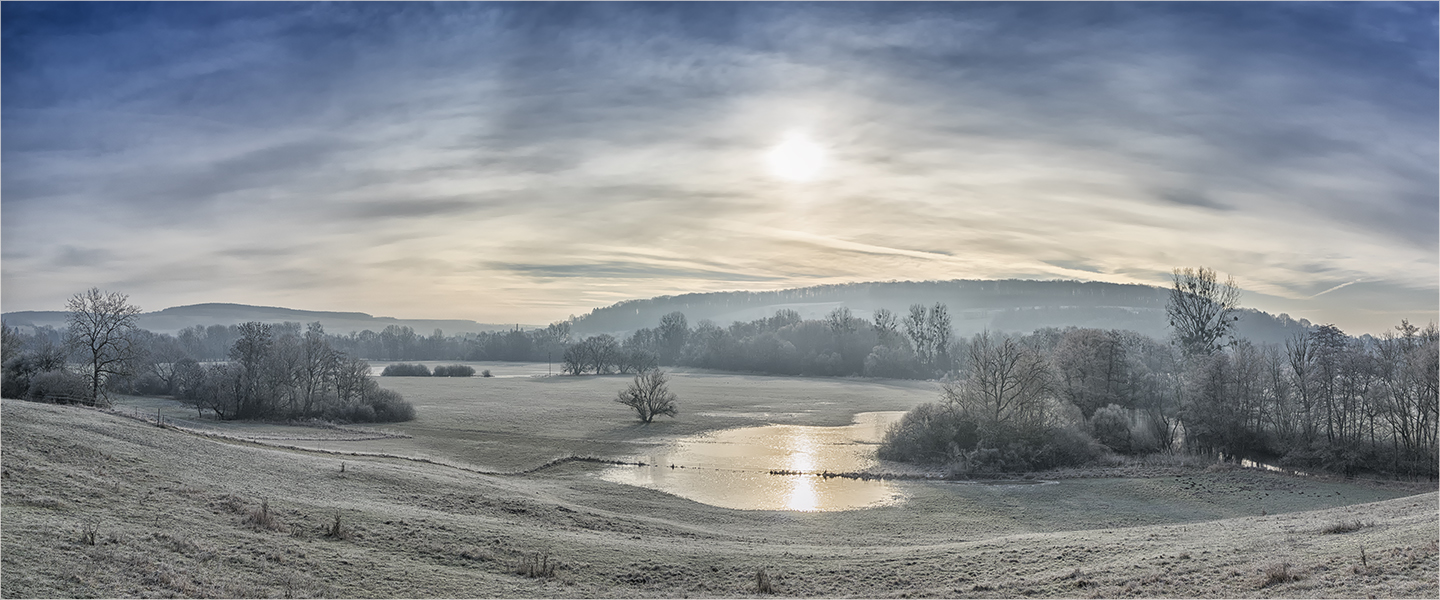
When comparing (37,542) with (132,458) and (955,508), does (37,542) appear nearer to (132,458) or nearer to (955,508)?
(132,458)

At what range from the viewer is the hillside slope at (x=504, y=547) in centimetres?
1592

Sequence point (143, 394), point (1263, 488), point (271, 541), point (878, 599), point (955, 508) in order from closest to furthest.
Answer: point (878, 599) < point (271, 541) < point (955, 508) < point (1263, 488) < point (143, 394)

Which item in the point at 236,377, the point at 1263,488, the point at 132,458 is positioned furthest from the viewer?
the point at 236,377

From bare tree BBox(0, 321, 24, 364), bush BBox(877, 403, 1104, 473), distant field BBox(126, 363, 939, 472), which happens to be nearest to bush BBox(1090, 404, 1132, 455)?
bush BBox(877, 403, 1104, 473)

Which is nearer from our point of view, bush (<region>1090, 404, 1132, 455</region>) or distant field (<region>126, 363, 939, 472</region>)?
distant field (<region>126, 363, 939, 472</region>)

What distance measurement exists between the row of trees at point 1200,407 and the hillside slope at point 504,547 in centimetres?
2246

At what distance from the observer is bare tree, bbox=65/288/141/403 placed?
216 ft

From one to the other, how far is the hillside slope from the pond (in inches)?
345

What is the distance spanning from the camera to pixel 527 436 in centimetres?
6206

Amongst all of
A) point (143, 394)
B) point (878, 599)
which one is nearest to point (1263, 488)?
point (878, 599)

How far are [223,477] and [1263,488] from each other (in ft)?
167

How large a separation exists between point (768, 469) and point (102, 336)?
63.5 m

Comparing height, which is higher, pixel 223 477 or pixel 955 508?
pixel 223 477

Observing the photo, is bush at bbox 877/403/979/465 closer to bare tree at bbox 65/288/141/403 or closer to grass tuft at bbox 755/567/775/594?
grass tuft at bbox 755/567/775/594
